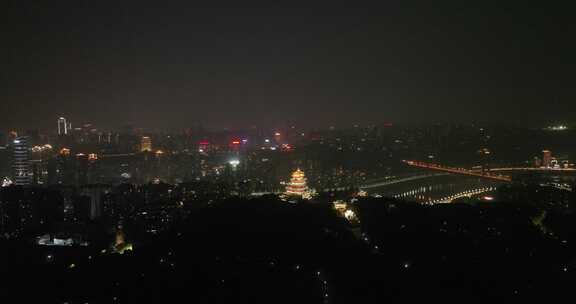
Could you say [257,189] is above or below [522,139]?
below

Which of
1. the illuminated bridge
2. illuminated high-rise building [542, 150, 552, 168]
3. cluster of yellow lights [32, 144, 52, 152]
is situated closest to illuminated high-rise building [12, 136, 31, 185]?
cluster of yellow lights [32, 144, 52, 152]

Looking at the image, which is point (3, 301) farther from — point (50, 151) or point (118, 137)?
point (118, 137)

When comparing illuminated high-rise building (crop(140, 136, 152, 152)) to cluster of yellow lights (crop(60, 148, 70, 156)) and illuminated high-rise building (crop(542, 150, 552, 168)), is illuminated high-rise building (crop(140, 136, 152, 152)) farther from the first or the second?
A: illuminated high-rise building (crop(542, 150, 552, 168))

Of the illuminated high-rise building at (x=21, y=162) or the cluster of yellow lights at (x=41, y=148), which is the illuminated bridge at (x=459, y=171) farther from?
the cluster of yellow lights at (x=41, y=148)

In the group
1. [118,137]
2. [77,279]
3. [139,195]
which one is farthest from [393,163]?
[77,279]

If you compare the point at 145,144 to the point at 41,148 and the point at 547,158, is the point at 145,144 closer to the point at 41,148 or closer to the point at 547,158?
the point at 41,148

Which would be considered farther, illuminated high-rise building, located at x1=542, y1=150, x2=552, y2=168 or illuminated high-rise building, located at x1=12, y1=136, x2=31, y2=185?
illuminated high-rise building, located at x1=542, y1=150, x2=552, y2=168
